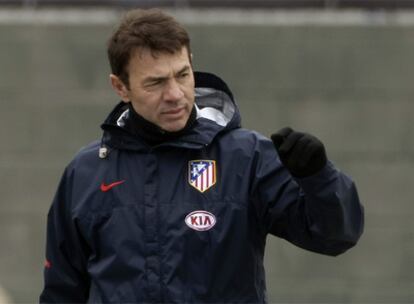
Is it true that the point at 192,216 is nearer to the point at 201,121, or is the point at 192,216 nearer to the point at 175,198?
the point at 175,198

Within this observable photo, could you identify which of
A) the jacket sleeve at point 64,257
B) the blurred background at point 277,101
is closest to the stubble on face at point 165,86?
the jacket sleeve at point 64,257

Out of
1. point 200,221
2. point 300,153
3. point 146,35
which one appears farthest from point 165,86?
point 300,153

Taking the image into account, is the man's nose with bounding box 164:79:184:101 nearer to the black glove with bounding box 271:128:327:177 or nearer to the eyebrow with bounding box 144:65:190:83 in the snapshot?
the eyebrow with bounding box 144:65:190:83

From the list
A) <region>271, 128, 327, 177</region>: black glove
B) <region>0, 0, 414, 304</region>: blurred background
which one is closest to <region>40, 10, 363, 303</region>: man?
<region>271, 128, 327, 177</region>: black glove

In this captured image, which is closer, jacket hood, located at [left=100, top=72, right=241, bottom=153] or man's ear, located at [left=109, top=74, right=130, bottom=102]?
jacket hood, located at [left=100, top=72, right=241, bottom=153]

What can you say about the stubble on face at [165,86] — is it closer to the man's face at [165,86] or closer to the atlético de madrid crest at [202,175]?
the man's face at [165,86]

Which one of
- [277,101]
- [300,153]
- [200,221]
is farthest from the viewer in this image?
[277,101]

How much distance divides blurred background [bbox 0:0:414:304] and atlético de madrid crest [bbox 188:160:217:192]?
3589 millimetres

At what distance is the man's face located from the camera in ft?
9.92

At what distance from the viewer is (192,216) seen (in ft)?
Result: 9.78

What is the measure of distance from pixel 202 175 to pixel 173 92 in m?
0.23

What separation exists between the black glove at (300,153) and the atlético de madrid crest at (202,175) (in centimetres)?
30

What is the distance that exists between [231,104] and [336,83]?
3.47m

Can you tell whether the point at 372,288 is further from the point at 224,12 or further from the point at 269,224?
the point at 269,224
